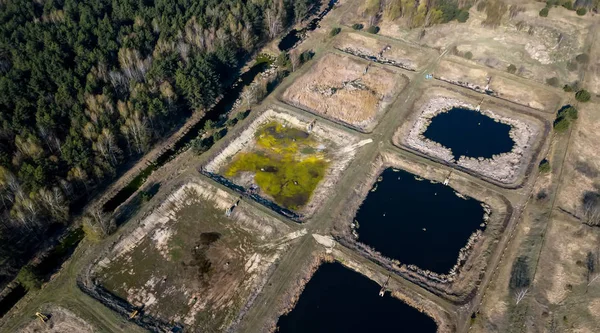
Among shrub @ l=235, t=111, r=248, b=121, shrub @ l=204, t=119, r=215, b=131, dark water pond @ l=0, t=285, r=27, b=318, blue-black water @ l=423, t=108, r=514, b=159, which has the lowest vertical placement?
dark water pond @ l=0, t=285, r=27, b=318

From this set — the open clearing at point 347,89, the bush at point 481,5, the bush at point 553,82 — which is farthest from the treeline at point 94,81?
the bush at point 553,82

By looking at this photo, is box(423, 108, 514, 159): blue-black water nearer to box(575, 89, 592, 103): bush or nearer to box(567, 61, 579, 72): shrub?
box(575, 89, 592, 103): bush

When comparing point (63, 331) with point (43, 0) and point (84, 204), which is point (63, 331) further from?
point (43, 0)

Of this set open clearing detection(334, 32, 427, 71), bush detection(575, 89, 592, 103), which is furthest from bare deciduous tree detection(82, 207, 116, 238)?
bush detection(575, 89, 592, 103)

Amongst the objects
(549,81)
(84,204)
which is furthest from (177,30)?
(549,81)

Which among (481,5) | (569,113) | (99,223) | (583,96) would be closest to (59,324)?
(99,223)

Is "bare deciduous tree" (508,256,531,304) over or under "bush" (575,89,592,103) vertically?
under

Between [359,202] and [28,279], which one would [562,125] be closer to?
[359,202]
